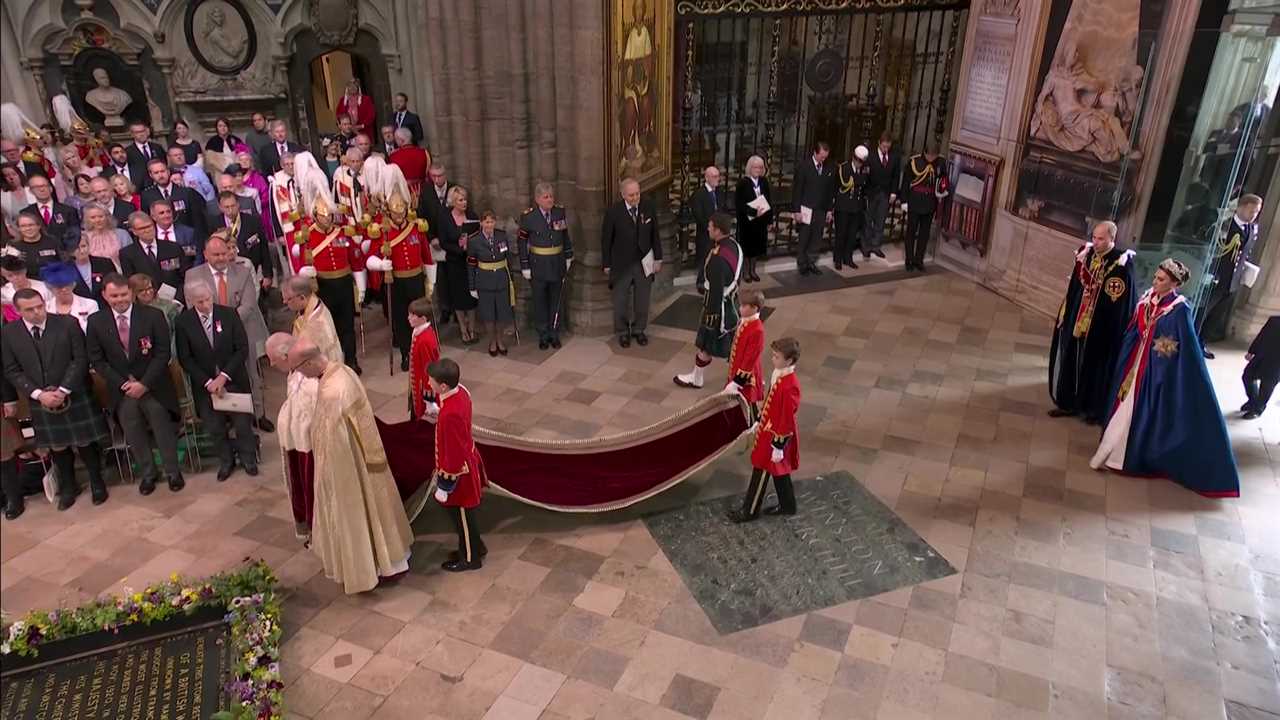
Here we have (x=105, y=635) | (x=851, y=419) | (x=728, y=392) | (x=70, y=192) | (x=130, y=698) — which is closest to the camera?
(x=130, y=698)

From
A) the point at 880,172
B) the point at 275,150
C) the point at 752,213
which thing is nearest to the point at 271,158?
the point at 275,150

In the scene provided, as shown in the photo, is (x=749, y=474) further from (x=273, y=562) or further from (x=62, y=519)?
(x=62, y=519)

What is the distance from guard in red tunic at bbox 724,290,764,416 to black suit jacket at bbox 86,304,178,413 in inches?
170

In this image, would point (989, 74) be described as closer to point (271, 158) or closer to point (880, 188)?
point (880, 188)

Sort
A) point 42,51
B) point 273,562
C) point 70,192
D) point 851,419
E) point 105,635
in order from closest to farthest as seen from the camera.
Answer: point 105,635 < point 273,562 < point 851,419 < point 70,192 < point 42,51

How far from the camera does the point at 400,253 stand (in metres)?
8.69

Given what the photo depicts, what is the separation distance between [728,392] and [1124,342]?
3.46 m

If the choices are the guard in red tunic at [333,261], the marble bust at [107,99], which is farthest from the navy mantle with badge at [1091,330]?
the marble bust at [107,99]

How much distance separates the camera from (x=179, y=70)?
532 inches

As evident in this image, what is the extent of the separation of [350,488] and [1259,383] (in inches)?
325

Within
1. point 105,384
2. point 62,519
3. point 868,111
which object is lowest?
point 62,519

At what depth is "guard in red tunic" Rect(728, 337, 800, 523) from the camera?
5.98 meters

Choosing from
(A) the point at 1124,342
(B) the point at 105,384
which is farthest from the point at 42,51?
(A) the point at 1124,342

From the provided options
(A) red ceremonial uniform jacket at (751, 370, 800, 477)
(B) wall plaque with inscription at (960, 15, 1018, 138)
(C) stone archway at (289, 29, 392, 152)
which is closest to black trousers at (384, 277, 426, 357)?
(A) red ceremonial uniform jacket at (751, 370, 800, 477)
